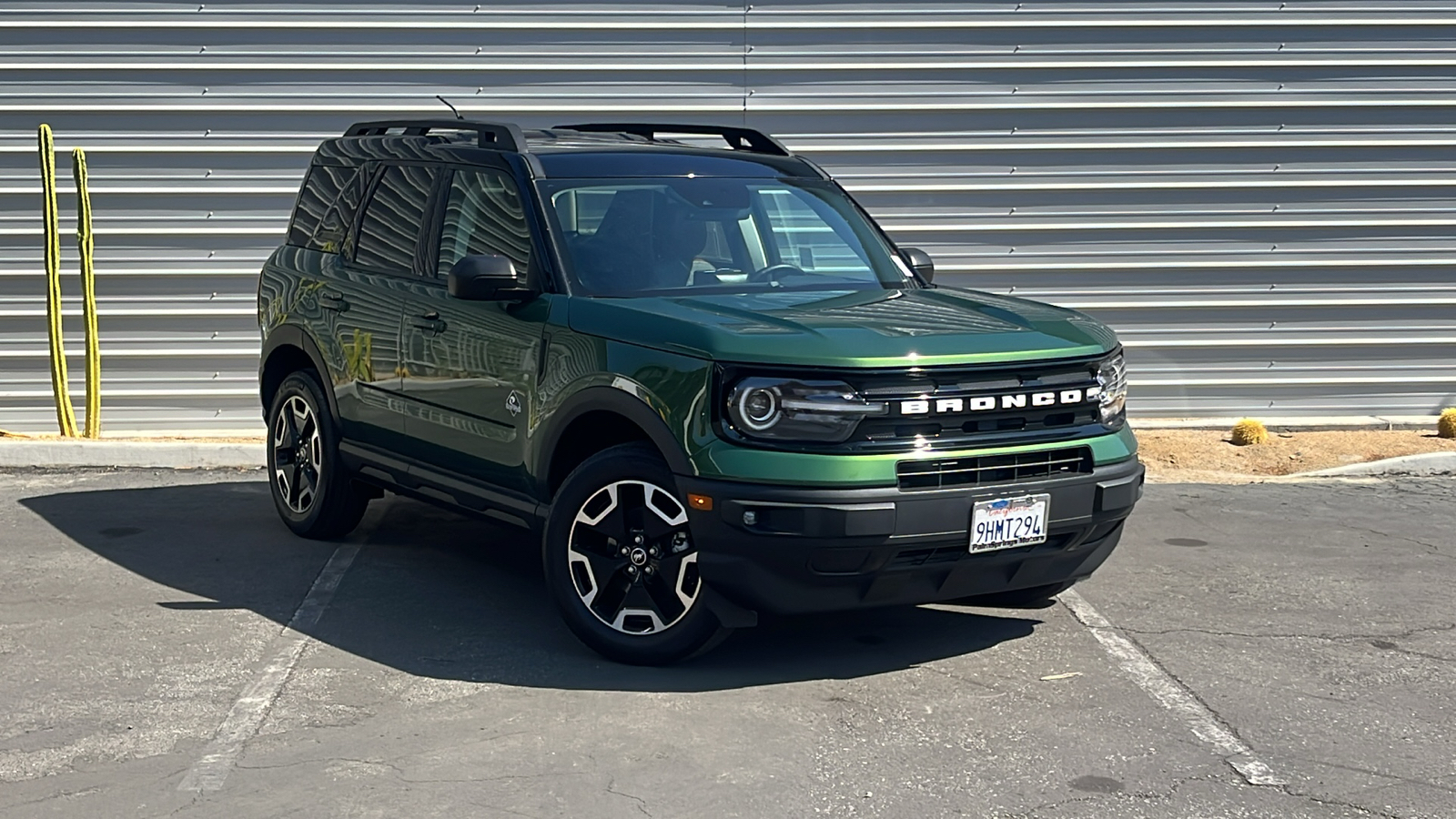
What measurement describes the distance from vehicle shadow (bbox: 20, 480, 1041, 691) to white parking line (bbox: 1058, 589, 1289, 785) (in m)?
0.31

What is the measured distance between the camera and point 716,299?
635 centimetres

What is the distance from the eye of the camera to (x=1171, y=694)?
577 centimetres

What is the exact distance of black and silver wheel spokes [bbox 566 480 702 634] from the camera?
19.3 ft

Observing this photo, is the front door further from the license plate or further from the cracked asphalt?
the license plate

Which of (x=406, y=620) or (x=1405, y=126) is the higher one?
(x=1405, y=126)

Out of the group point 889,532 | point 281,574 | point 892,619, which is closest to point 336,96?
point 281,574

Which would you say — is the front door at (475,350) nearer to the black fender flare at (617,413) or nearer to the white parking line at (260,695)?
the black fender flare at (617,413)

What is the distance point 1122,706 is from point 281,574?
3754mm


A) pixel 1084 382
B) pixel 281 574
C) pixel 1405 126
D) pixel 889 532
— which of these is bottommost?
pixel 281 574

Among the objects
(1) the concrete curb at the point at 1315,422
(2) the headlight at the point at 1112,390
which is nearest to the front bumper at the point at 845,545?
(2) the headlight at the point at 1112,390

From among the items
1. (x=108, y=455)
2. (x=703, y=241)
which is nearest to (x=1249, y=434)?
(x=703, y=241)

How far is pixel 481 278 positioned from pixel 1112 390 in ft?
7.76

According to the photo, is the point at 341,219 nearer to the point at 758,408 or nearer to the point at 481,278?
the point at 481,278

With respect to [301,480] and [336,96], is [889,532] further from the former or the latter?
[336,96]
